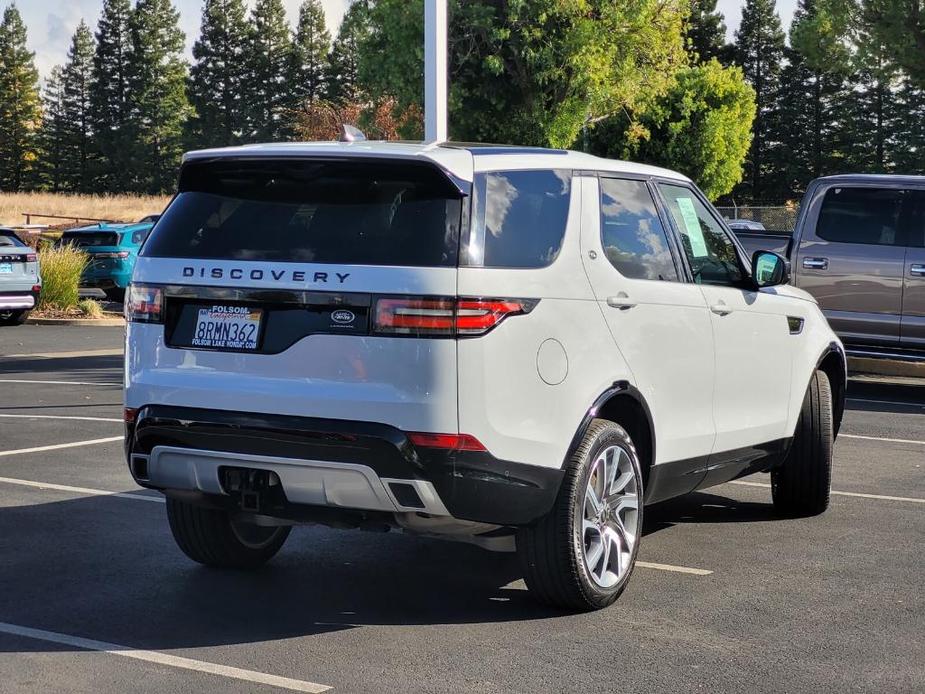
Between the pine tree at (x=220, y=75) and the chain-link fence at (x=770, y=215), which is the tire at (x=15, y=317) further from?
the pine tree at (x=220, y=75)

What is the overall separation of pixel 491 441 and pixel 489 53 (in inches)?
1074

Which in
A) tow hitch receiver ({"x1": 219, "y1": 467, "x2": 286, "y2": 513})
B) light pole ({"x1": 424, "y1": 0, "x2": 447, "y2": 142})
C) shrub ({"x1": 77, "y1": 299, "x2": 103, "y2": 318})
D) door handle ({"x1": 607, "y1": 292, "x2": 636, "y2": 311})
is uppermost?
light pole ({"x1": 424, "y1": 0, "x2": 447, "y2": 142})

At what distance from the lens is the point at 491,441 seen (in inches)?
211

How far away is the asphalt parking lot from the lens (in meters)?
5.05

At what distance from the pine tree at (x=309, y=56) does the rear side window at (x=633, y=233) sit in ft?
352

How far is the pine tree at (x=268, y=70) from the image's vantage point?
11031 centimetres

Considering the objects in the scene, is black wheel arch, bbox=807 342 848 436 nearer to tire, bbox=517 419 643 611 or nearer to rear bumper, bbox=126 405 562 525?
tire, bbox=517 419 643 611

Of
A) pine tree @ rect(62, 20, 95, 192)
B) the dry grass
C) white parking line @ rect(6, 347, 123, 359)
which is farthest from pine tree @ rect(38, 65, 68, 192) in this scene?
white parking line @ rect(6, 347, 123, 359)

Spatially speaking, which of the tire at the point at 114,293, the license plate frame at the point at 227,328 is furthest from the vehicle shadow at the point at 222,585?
the tire at the point at 114,293

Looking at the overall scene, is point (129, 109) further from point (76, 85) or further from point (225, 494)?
point (225, 494)

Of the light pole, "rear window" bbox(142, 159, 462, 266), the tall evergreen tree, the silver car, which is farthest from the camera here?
the tall evergreen tree

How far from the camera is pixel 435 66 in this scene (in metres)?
13.3

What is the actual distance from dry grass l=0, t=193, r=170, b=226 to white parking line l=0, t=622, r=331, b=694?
59.9 meters

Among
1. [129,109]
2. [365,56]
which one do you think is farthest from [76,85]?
[365,56]
